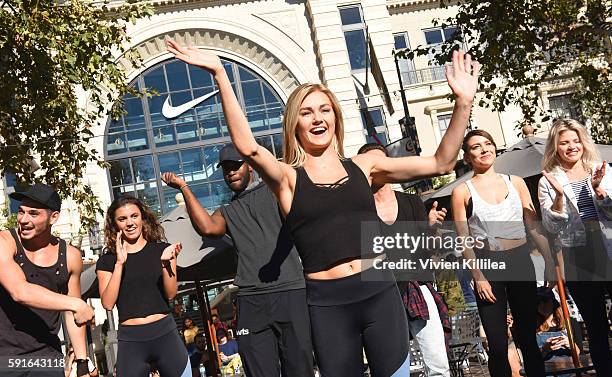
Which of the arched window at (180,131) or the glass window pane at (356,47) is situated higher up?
the glass window pane at (356,47)

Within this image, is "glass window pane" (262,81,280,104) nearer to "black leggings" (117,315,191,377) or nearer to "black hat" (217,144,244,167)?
"black hat" (217,144,244,167)

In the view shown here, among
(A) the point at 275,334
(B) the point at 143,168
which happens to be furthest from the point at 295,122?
(B) the point at 143,168

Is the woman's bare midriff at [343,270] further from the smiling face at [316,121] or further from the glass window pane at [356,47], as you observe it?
the glass window pane at [356,47]

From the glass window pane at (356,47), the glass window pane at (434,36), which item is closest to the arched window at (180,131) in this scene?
the glass window pane at (356,47)

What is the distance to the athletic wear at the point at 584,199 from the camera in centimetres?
547

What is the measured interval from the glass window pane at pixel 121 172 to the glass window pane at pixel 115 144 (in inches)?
15.7

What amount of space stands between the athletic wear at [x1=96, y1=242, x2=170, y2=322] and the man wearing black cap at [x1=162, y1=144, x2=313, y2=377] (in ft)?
2.81

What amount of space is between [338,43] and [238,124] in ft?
Answer: 92.8

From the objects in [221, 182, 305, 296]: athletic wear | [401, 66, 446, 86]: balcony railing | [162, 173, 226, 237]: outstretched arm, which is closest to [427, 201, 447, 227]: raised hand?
[221, 182, 305, 296]: athletic wear

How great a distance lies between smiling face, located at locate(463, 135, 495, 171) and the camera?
5.70m

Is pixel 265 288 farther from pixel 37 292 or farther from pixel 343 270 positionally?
→ pixel 343 270

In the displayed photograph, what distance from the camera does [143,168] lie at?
31000mm

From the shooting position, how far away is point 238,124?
315cm

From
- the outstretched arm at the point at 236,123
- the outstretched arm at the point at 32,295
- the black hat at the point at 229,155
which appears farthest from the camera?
the black hat at the point at 229,155
